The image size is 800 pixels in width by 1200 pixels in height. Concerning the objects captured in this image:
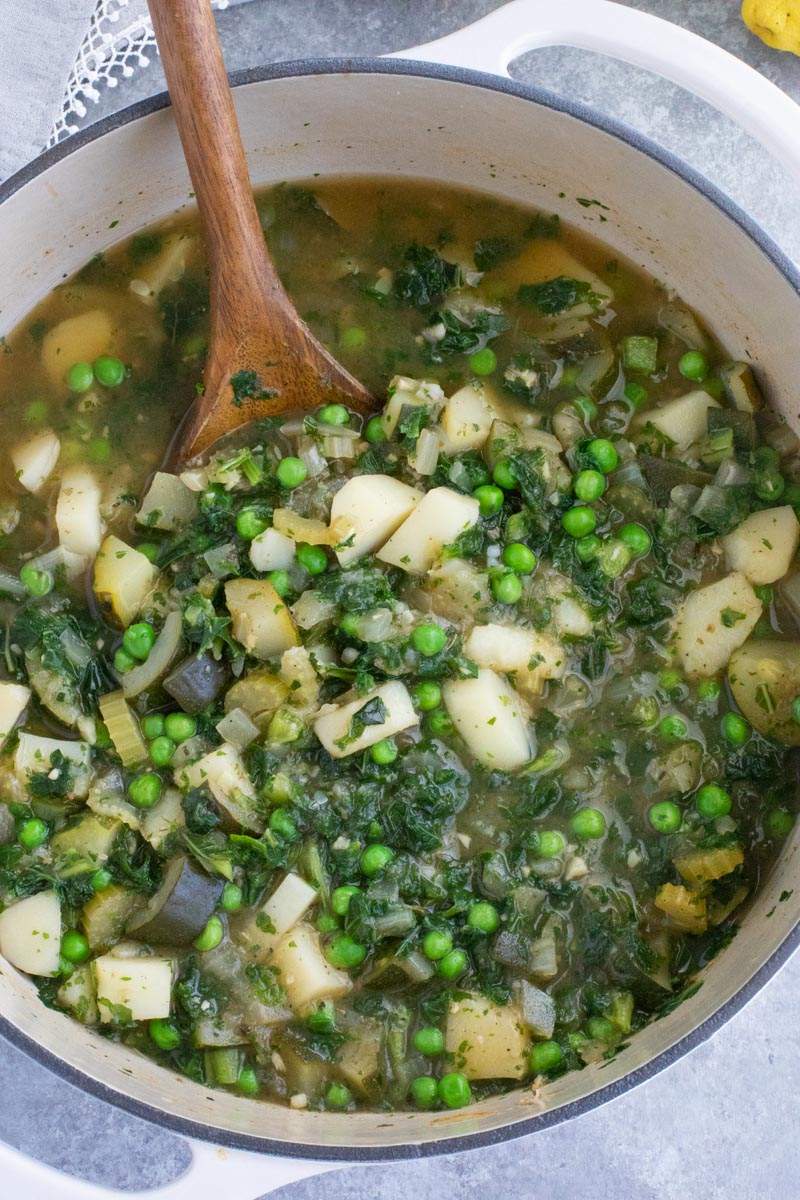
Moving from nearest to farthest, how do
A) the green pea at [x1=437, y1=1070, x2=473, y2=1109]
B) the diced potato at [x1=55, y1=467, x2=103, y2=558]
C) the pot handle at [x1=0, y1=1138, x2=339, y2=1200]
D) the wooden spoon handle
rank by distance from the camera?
1. the wooden spoon handle
2. the pot handle at [x1=0, y1=1138, x2=339, y2=1200]
3. the green pea at [x1=437, y1=1070, x2=473, y2=1109]
4. the diced potato at [x1=55, y1=467, x2=103, y2=558]

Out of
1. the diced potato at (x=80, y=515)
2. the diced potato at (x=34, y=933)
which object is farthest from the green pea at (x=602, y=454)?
the diced potato at (x=34, y=933)

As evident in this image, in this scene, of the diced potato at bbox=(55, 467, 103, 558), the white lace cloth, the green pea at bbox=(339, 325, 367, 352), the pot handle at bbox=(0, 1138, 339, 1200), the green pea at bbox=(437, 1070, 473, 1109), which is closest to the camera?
the pot handle at bbox=(0, 1138, 339, 1200)

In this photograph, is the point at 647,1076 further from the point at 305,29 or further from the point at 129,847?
the point at 305,29

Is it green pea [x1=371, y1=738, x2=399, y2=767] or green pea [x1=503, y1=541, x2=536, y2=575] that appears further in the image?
green pea [x1=503, y1=541, x2=536, y2=575]

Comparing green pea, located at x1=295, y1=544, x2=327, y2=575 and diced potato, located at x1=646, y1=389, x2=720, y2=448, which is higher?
diced potato, located at x1=646, y1=389, x2=720, y2=448

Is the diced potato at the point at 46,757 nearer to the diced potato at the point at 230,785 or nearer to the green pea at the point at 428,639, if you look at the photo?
the diced potato at the point at 230,785

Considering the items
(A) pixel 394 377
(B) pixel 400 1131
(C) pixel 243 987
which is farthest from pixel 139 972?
(A) pixel 394 377

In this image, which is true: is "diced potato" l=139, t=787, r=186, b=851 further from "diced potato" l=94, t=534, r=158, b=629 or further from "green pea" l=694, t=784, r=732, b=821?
"green pea" l=694, t=784, r=732, b=821

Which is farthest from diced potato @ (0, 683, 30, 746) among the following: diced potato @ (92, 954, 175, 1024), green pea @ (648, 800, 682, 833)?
green pea @ (648, 800, 682, 833)
